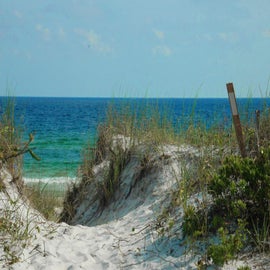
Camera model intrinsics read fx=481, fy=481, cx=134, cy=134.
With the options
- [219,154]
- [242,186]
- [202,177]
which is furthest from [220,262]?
[219,154]

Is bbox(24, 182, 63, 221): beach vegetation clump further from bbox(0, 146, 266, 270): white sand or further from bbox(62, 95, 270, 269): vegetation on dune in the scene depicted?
bbox(0, 146, 266, 270): white sand

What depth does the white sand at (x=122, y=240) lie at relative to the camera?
4.95 metres

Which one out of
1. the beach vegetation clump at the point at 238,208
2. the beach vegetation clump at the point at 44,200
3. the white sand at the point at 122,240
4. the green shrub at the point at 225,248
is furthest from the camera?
the beach vegetation clump at the point at 44,200

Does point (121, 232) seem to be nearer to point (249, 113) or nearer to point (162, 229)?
point (162, 229)

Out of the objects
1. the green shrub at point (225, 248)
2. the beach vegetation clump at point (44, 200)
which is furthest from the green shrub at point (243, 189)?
the beach vegetation clump at point (44, 200)

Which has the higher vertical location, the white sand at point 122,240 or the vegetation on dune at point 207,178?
the vegetation on dune at point 207,178

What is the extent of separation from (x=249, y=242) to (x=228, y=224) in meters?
0.35

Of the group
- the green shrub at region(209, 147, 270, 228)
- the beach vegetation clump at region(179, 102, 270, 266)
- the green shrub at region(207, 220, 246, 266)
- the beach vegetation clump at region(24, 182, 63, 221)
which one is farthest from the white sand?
the beach vegetation clump at region(24, 182, 63, 221)

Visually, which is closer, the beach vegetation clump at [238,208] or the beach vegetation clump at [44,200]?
the beach vegetation clump at [238,208]

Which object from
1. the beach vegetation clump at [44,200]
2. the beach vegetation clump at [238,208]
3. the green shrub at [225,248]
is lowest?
the beach vegetation clump at [44,200]

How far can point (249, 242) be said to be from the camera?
4.77 metres

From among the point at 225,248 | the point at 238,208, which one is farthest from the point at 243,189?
the point at 225,248

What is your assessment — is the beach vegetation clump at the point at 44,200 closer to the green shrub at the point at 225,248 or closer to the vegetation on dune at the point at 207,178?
the vegetation on dune at the point at 207,178

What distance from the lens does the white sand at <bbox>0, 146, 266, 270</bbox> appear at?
4.95 meters
